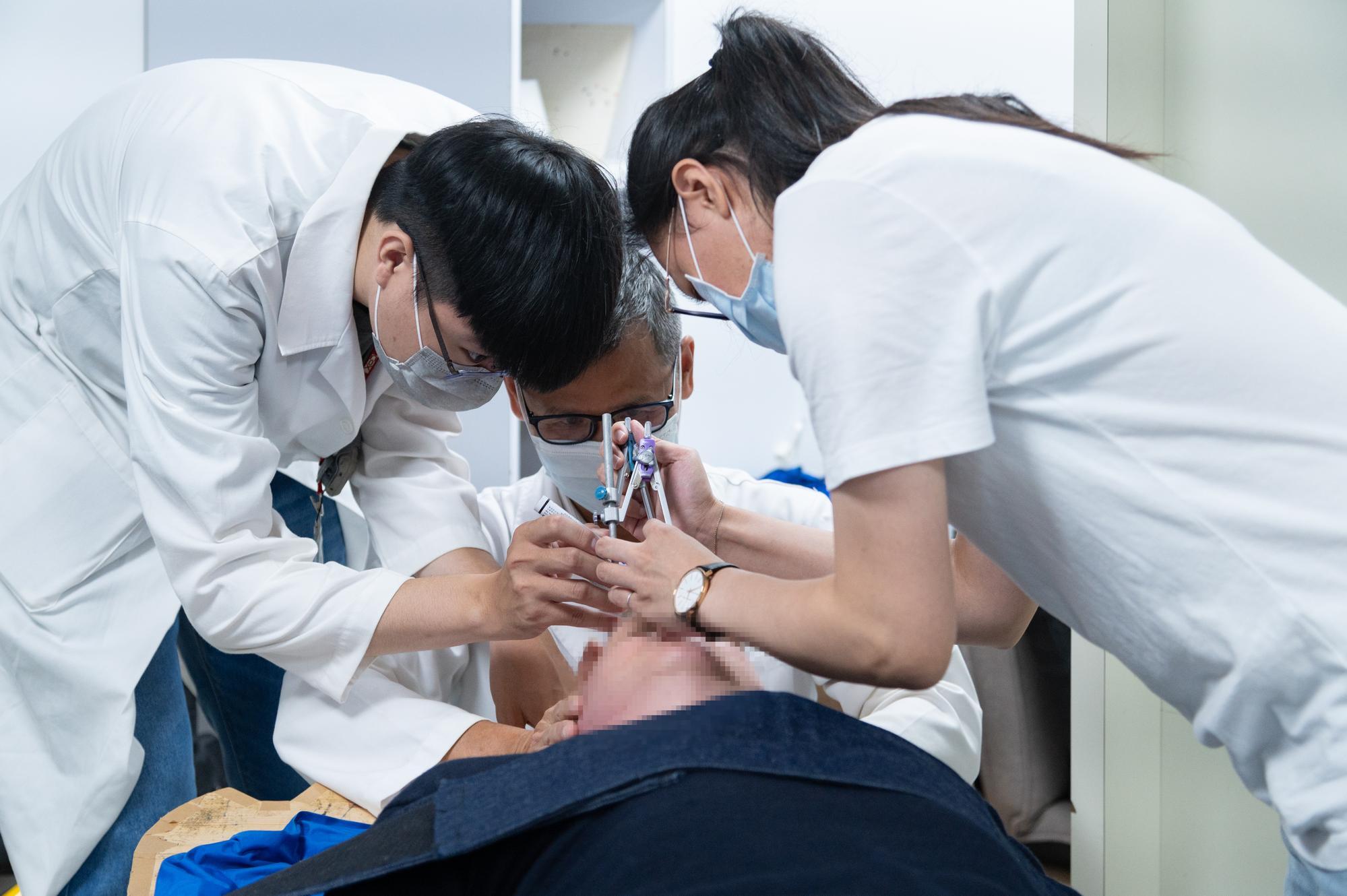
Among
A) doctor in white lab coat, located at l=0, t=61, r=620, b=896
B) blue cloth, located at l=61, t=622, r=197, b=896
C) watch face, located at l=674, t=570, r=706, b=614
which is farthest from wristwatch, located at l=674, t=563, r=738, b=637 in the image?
blue cloth, located at l=61, t=622, r=197, b=896

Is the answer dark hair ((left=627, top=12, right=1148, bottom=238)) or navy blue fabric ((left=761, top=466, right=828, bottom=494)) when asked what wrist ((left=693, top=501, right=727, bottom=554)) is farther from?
navy blue fabric ((left=761, top=466, right=828, bottom=494))

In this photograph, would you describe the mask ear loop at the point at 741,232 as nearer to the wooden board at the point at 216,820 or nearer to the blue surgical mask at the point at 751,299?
the blue surgical mask at the point at 751,299

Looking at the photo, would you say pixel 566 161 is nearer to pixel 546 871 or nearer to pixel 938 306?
pixel 938 306

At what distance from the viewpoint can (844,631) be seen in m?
0.72

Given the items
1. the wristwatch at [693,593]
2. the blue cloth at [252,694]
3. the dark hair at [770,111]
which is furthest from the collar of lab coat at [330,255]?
the wristwatch at [693,593]

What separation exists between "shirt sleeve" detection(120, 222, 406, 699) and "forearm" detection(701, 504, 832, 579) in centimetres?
41

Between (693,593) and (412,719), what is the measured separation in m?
0.58

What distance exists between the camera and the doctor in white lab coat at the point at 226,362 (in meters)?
1.22

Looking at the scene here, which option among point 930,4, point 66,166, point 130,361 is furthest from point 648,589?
point 930,4

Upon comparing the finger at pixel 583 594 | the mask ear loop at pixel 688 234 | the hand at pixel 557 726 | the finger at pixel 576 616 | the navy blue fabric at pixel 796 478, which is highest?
the mask ear loop at pixel 688 234

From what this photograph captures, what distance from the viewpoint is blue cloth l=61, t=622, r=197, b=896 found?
1344 millimetres

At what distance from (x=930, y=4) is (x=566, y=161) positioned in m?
1.92

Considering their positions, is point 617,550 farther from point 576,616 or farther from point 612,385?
point 612,385

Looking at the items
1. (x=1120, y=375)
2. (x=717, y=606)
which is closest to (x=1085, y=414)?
(x=1120, y=375)
